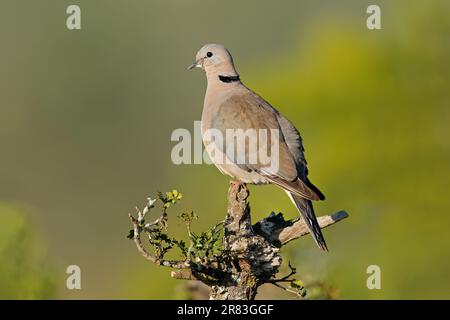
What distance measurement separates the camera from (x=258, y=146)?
7102 mm

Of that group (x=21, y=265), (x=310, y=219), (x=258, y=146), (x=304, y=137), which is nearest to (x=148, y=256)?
(x=310, y=219)

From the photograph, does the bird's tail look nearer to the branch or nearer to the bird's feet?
the bird's feet

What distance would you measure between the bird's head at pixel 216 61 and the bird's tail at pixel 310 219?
1.52 m

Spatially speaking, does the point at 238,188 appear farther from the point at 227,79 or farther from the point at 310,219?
the point at 227,79

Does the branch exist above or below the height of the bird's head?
below

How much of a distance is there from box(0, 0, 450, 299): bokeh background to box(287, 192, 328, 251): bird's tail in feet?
7.89

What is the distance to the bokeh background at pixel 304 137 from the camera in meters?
11.8

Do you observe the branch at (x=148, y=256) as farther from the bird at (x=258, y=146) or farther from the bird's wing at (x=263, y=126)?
the bird's wing at (x=263, y=126)

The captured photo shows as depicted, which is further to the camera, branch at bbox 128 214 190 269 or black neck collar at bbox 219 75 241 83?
black neck collar at bbox 219 75 241 83

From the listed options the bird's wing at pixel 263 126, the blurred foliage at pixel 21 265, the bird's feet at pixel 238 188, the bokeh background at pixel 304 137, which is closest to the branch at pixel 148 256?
the bird's feet at pixel 238 188

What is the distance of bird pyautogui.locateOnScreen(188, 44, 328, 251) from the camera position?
6.80 meters

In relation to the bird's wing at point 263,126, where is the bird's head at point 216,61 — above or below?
above

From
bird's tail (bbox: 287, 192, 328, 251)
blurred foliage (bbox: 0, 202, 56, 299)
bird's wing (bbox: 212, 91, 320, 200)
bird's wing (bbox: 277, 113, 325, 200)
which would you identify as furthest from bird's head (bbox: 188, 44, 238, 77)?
blurred foliage (bbox: 0, 202, 56, 299)

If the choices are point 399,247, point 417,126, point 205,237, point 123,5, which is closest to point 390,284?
point 399,247
